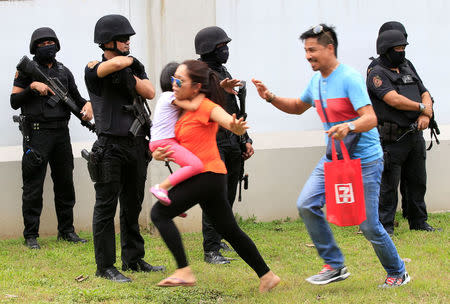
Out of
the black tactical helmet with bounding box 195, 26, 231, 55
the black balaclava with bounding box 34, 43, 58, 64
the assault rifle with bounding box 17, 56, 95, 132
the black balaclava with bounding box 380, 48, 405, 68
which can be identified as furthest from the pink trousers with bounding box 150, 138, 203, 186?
the black balaclava with bounding box 380, 48, 405, 68

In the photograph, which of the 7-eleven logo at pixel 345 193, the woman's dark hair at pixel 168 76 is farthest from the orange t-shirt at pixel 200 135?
the 7-eleven logo at pixel 345 193

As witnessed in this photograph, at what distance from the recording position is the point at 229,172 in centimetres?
708

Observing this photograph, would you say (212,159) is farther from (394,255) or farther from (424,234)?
(424,234)

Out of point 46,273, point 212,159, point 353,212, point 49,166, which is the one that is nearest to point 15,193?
point 49,166

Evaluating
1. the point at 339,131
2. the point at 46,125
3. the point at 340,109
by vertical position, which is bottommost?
the point at 46,125

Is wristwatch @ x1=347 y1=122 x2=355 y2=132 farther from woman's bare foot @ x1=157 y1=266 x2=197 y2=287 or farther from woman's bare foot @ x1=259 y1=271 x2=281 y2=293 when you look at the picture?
woman's bare foot @ x1=157 y1=266 x2=197 y2=287

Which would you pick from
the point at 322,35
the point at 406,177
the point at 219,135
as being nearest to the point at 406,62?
the point at 406,177

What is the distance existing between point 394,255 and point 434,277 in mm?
668

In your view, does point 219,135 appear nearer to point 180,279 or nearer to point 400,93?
point 180,279

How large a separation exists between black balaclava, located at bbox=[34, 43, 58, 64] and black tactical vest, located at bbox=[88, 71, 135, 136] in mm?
1784

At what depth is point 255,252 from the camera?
5438 mm

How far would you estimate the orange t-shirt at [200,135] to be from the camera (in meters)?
5.20

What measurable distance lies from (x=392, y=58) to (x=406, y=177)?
52.9 inches

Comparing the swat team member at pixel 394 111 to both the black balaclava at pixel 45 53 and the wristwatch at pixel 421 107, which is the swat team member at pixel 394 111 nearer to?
the wristwatch at pixel 421 107
